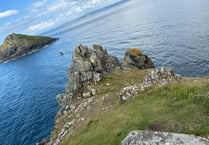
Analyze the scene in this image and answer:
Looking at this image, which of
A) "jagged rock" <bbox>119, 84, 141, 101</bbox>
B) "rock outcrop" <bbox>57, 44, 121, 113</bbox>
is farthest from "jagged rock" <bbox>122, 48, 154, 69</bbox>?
"jagged rock" <bbox>119, 84, 141, 101</bbox>

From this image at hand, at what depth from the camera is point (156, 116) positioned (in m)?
23.3

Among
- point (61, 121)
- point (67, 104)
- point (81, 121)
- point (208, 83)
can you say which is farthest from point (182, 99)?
point (67, 104)

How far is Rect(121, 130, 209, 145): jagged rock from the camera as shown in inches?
611

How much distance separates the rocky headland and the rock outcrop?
206 mm

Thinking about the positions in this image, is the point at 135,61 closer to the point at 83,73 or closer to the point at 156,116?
the point at 83,73

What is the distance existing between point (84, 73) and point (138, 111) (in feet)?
81.9

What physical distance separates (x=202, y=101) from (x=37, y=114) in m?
48.3

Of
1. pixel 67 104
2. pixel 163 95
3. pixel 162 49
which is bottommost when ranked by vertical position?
pixel 162 49

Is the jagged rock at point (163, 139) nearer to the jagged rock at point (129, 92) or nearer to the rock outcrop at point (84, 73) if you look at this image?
the jagged rock at point (129, 92)

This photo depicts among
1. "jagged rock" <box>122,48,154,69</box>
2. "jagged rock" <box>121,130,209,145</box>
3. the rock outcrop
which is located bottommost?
"jagged rock" <box>122,48,154,69</box>

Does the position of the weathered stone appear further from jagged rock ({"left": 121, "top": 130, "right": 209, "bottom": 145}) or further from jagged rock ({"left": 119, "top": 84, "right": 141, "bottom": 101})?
jagged rock ({"left": 121, "top": 130, "right": 209, "bottom": 145})

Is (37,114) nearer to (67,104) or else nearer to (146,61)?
(67,104)

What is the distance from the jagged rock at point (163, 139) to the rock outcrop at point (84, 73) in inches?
1072

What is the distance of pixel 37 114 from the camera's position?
62.1 m
